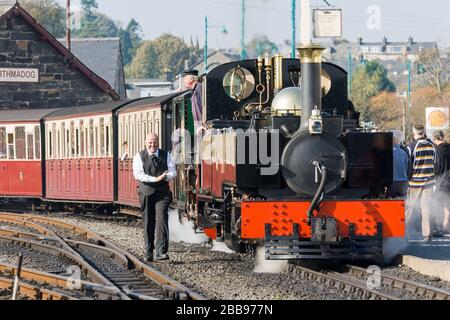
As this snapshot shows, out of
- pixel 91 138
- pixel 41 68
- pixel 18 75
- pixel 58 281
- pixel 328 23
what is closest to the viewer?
pixel 58 281

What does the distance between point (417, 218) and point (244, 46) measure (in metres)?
4.58

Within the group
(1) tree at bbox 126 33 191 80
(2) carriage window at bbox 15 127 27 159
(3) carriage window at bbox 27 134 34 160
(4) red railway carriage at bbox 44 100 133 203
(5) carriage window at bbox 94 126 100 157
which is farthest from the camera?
(1) tree at bbox 126 33 191 80

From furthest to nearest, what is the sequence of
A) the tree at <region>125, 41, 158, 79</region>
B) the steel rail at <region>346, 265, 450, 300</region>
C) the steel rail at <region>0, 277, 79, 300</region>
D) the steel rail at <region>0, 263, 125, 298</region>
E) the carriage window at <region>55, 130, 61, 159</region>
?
the tree at <region>125, 41, 158, 79</region>
the carriage window at <region>55, 130, 61, 159</region>
the steel rail at <region>0, 263, 125, 298</region>
the steel rail at <region>346, 265, 450, 300</region>
the steel rail at <region>0, 277, 79, 300</region>

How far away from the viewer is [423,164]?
54.2ft

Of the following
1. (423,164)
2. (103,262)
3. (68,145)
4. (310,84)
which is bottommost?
(103,262)

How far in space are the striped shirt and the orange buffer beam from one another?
161 inches

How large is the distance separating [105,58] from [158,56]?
84502 millimetres

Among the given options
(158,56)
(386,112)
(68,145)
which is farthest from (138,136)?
(158,56)

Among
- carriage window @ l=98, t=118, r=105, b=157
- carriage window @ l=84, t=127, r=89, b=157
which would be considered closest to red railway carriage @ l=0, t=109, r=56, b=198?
carriage window @ l=84, t=127, r=89, b=157

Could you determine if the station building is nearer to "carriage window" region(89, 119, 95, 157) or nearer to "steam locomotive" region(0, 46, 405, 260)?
"carriage window" region(89, 119, 95, 157)

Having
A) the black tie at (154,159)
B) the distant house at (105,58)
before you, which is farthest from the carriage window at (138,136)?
the distant house at (105,58)

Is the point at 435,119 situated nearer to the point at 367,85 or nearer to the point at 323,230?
the point at 323,230

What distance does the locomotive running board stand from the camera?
12.4 metres

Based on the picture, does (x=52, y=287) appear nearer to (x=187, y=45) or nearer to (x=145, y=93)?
(x=145, y=93)
